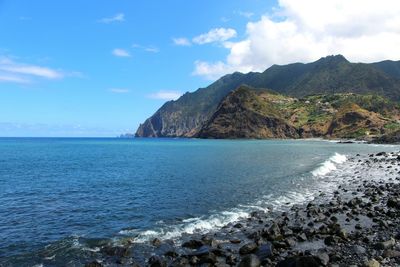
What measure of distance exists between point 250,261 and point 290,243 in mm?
4433

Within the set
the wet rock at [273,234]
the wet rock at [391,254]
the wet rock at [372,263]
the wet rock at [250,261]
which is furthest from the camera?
the wet rock at [273,234]

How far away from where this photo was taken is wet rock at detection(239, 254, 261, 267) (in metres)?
17.5

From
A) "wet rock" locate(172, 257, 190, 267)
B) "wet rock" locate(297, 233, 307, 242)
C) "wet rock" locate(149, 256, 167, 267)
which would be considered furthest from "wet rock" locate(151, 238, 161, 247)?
"wet rock" locate(297, 233, 307, 242)

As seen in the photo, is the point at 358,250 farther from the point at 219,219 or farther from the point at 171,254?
the point at 219,219

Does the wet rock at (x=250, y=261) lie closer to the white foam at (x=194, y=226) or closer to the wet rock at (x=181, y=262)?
the wet rock at (x=181, y=262)

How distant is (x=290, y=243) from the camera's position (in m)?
21.0

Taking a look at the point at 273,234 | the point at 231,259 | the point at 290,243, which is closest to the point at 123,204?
the point at 273,234

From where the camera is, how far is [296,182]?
1821 inches

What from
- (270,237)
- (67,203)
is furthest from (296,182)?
(67,203)

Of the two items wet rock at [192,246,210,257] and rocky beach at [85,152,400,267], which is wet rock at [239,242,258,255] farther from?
wet rock at [192,246,210,257]

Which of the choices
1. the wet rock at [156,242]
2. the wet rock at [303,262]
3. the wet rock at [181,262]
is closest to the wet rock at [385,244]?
the wet rock at [303,262]

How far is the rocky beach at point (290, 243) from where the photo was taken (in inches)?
720

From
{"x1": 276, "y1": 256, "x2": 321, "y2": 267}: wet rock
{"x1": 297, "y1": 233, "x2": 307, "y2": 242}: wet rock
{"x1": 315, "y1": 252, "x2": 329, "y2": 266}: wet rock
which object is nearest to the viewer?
{"x1": 276, "y1": 256, "x2": 321, "y2": 267}: wet rock

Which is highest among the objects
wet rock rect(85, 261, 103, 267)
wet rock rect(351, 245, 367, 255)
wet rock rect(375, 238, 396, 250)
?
wet rock rect(375, 238, 396, 250)
